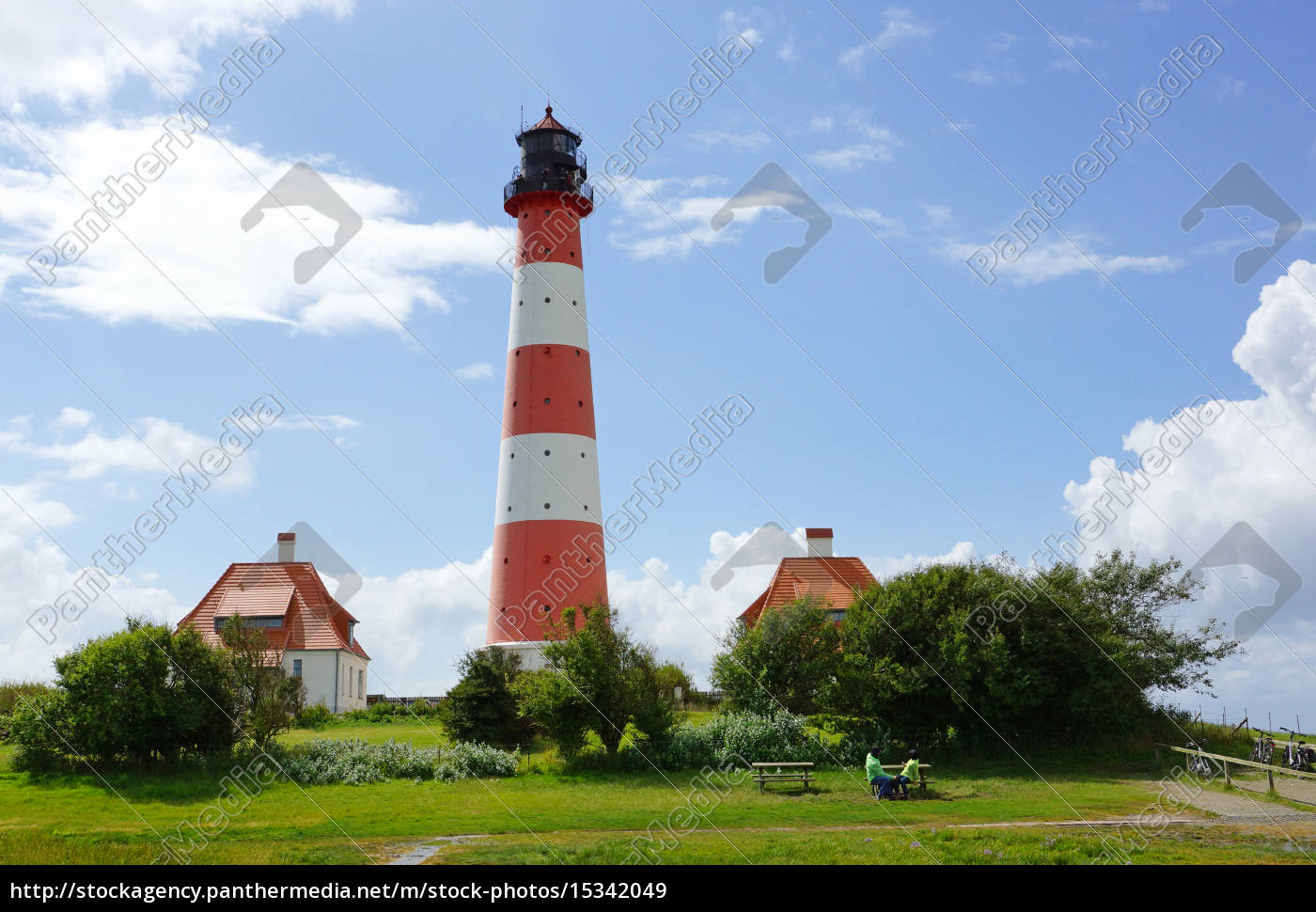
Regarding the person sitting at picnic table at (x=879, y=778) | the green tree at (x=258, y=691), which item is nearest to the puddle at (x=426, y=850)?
the person sitting at picnic table at (x=879, y=778)

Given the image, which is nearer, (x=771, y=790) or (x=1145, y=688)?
(x=771, y=790)

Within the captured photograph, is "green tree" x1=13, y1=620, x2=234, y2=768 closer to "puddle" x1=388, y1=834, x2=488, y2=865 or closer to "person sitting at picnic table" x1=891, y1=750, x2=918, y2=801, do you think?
"puddle" x1=388, y1=834, x2=488, y2=865

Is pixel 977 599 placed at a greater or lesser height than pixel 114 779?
greater

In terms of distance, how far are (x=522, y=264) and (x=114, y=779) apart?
23.6 metres

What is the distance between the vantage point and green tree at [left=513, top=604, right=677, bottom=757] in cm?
2772

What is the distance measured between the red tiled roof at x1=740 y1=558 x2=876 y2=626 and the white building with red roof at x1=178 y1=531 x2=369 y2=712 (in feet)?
61.3

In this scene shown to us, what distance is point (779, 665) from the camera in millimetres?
31031

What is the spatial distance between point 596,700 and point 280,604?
908 inches

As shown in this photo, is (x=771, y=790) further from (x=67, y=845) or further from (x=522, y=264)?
(x=522, y=264)

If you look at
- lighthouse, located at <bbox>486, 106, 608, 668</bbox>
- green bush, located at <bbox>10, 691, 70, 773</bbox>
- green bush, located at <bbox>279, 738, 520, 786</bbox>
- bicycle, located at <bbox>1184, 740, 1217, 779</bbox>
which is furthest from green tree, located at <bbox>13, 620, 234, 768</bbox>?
bicycle, located at <bbox>1184, 740, 1217, 779</bbox>
